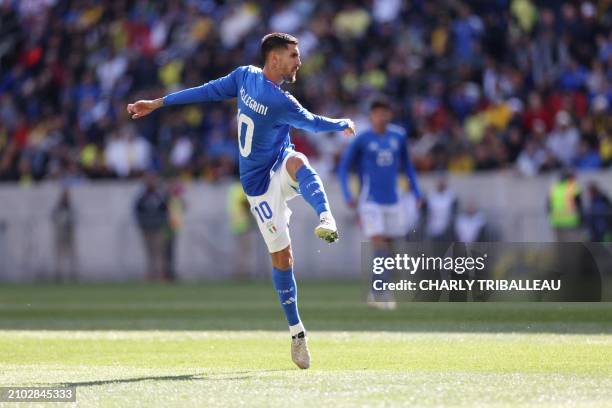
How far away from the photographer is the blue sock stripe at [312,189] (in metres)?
10.6

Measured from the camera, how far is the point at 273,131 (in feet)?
36.6

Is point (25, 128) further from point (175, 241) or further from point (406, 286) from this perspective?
point (406, 286)

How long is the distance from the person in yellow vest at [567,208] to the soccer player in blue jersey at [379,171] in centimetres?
684

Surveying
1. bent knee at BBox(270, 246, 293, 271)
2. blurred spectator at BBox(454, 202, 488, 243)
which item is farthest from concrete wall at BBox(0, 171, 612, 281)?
bent knee at BBox(270, 246, 293, 271)

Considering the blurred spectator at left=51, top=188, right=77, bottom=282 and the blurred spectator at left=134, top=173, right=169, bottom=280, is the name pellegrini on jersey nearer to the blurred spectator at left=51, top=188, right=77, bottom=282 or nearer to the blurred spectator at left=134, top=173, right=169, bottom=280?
the blurred spectator at left=134, top=173, right=169, bottom=280

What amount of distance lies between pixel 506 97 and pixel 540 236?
311 cm

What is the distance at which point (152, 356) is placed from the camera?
1204 cm

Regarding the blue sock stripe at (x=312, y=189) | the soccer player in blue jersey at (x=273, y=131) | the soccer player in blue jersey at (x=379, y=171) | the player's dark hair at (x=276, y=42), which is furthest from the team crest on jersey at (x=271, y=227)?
the soccer player in blue jersey at (x=379, y=171)

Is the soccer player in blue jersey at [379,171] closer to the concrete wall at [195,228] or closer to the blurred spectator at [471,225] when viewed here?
the blurred spectator at [471,225]

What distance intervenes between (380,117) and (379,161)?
0.60m

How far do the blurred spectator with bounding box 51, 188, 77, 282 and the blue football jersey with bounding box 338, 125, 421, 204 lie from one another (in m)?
11.4

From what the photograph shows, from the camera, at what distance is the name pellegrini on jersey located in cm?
1104

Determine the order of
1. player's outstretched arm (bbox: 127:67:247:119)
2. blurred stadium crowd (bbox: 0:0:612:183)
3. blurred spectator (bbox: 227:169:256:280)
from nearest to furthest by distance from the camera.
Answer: player's outstretched arm (bbox: 127:67:247:119)
blurred stadium crowd (bbox: 0:0:612:183)
blurred spectator (bbox: 227:169:256:280)

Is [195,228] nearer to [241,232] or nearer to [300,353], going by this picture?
[241,232]
